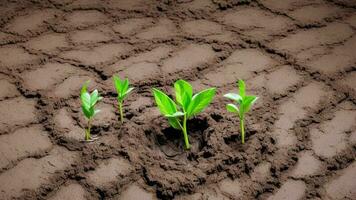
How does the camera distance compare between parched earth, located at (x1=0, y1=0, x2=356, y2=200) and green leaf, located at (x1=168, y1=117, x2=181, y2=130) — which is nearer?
parched earth, located at (x1=0, y1=0, x2=356, y2=200)

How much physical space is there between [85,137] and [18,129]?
0.32m

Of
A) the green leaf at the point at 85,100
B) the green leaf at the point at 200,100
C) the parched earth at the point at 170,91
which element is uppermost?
the green leaf at the point at 200,100

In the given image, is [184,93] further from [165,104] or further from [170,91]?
[170,91]

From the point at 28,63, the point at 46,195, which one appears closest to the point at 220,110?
the point at 46,195

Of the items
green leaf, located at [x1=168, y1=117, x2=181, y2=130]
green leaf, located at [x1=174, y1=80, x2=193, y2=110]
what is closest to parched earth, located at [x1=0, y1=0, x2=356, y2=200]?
green leaf, located at [x1=168, y1=117, x2=181, y2=130]

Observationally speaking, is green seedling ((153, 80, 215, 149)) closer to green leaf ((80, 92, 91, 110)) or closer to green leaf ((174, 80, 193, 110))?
green leaf ((174, 80, 193, 110))

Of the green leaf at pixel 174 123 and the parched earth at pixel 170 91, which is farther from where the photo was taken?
the green leaf at pixel 174 123

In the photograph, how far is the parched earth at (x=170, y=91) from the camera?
5.64ft

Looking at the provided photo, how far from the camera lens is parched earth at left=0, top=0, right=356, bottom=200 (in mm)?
1720

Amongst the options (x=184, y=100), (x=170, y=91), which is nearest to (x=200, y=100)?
(x=184, y=100)

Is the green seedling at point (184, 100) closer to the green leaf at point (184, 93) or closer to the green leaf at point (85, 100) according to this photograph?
the green leaf at point (184, 93)

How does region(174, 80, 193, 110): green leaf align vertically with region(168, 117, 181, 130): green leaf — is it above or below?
above

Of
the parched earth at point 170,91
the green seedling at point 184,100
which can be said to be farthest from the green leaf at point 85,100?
the green seedling at point 184,100

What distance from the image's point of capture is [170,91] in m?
2.16
